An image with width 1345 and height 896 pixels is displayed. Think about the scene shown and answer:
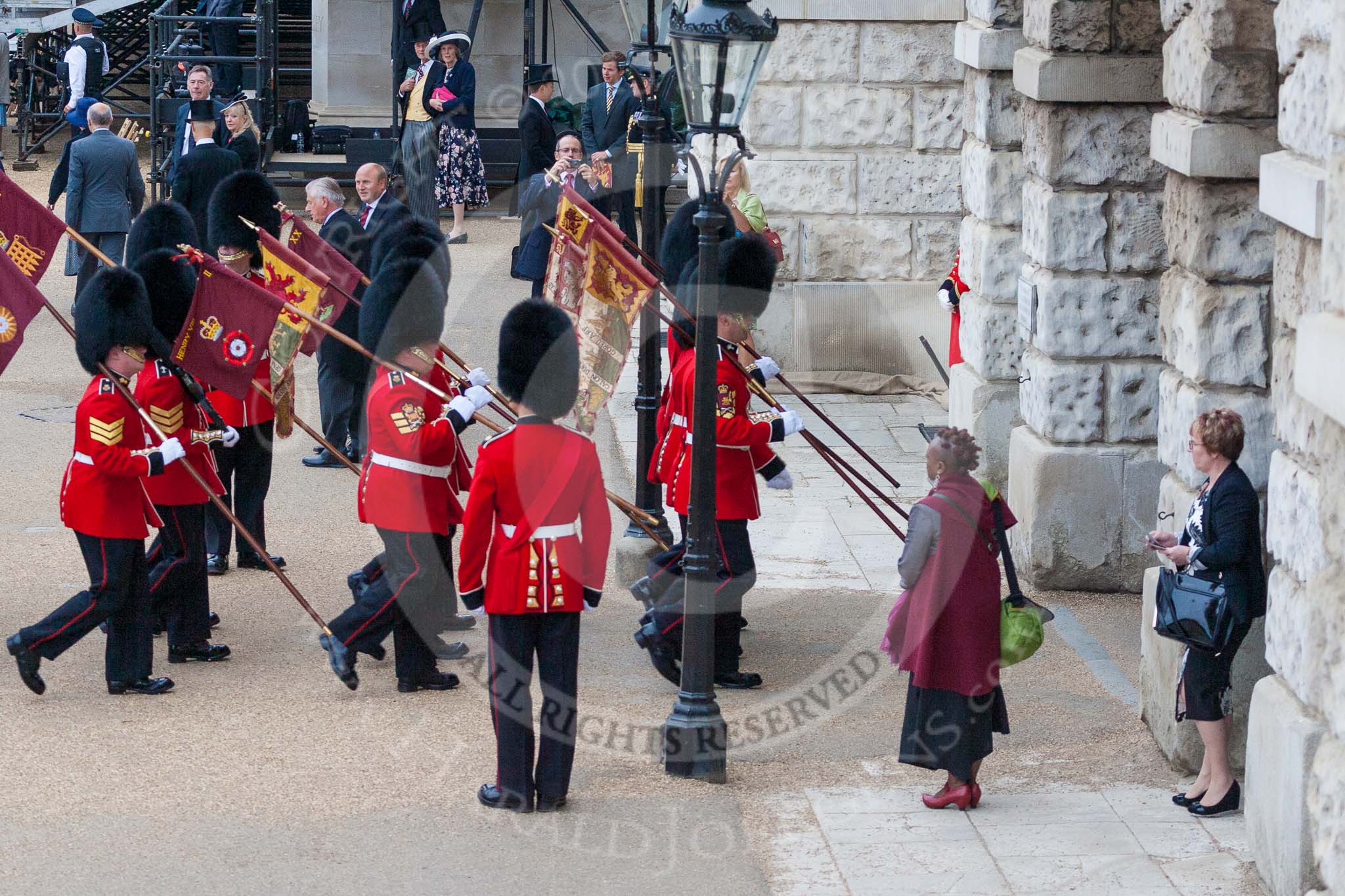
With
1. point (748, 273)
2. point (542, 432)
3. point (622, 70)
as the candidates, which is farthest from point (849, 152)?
point (542, 432)

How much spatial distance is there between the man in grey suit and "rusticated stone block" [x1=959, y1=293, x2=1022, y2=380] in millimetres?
6491

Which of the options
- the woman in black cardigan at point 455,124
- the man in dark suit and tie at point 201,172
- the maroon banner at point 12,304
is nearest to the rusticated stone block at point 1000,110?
the maroon banner at point 12,304

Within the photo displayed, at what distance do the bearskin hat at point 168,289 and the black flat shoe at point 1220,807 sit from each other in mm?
4322

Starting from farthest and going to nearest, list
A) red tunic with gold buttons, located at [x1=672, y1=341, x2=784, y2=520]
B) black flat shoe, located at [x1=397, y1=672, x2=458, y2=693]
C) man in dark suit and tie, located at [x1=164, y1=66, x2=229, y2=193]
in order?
man in dark suit and tie, located at [x1=164, y1=66, x2=229, y2=193]
black flat shoe, located at [x1=397, y1=672, x2=458, y2=693]
red tunic with gold buttons, located at [x1=672, y1=341, x2=784, y2=520]

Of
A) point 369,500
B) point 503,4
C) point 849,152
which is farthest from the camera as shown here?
point 503,4

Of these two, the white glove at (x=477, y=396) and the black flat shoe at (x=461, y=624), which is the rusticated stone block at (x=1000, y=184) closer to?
the black flat shoe at (x=461, y=624)

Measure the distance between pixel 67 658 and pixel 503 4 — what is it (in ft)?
44.8

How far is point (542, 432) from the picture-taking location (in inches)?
231

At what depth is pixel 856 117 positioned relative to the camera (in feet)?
40.2

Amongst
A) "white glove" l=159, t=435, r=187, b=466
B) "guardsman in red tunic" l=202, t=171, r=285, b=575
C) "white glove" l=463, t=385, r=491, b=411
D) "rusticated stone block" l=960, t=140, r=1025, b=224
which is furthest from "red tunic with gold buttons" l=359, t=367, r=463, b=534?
"rusticated stone block" l=960, t=140, r=1025, b=224

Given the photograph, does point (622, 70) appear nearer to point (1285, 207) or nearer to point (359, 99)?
point (359, 99)

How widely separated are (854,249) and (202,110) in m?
4.77

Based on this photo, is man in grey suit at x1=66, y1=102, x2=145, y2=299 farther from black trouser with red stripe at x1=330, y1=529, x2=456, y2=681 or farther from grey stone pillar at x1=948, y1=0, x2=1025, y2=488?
black trouser with red stripe at x1=330, y1=529, x2=456, y2=681

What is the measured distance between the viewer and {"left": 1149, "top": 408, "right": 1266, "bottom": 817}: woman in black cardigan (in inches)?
229
